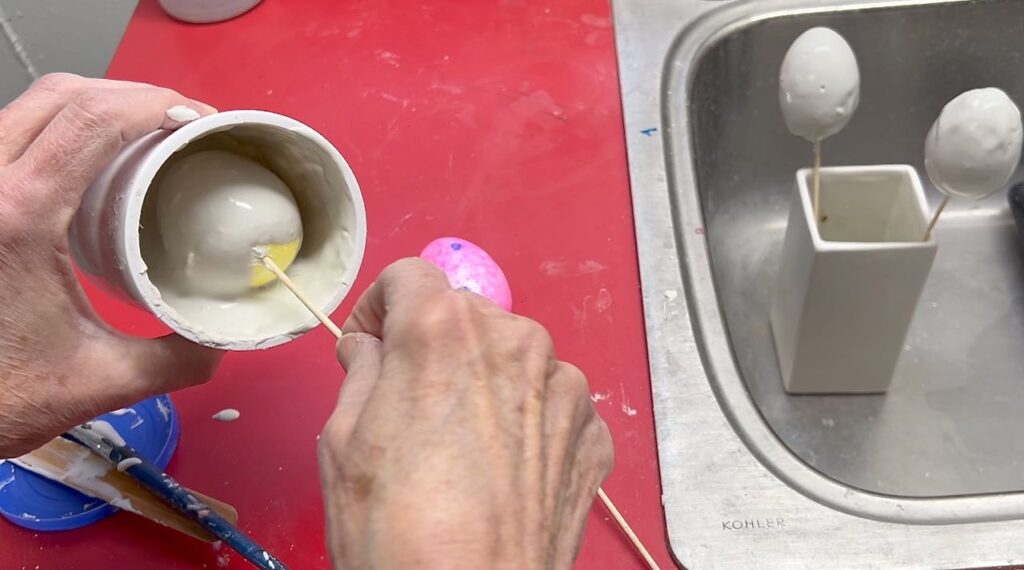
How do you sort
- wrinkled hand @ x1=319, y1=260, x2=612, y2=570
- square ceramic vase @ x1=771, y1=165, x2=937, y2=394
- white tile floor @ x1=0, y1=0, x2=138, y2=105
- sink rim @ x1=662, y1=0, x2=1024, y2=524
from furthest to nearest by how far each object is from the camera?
white tile floor @ x1=0, y1=0, x2=138, y2=105, square ceramic vase @ x1=771, y1=165, x2=937, y2=394, sink rim @ x1=662, y1=0, x2=1024, y2=524, wrinkled hand @ x1=319, y1=260, x2=612, y2=570

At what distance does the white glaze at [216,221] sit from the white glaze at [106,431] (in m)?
0.13

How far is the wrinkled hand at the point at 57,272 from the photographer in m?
0.46

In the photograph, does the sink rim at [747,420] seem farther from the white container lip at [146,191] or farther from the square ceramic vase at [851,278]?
the white container lip at [146,191]

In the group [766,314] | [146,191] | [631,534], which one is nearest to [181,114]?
[146,191]

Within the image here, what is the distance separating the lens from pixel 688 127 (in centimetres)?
81

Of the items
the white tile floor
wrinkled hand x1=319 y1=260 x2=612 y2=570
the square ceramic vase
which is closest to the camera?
wrinkled hand x1=319 y1=260 x2=612 y2=570

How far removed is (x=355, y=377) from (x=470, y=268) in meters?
0.25

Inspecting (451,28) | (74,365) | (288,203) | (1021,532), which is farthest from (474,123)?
(1021,532)

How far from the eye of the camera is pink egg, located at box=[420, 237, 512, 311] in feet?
2.14

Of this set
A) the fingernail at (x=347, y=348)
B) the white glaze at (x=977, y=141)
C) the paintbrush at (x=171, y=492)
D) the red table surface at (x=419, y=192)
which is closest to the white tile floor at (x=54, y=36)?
the red table surface at (x=419, y=192)

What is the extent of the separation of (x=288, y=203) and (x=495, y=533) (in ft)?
0.97

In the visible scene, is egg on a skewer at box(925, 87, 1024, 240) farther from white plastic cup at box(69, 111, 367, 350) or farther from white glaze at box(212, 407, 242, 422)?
white glaze at box(212, 407, 242, 422)

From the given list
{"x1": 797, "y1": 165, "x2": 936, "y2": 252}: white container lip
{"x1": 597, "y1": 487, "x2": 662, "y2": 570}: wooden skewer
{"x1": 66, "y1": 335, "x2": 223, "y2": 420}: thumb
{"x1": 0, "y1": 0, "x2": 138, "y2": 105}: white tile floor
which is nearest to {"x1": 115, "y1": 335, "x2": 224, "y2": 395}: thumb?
{"x1": 66, "y1": 335, "x2": 223, "y2": 420}: thumb

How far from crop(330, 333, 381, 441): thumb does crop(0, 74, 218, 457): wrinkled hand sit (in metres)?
0.14
